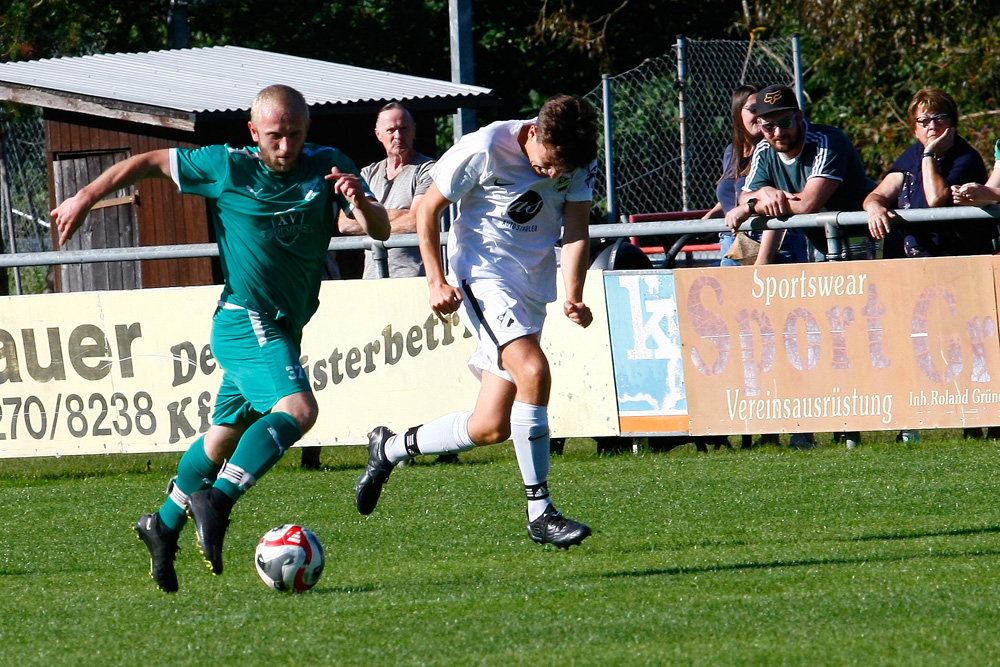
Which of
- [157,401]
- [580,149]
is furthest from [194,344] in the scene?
[580,149]

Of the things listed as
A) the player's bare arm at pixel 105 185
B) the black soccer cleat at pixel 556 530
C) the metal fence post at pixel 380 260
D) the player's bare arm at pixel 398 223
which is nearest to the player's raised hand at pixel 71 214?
the player's bare arm at pixel 105 185

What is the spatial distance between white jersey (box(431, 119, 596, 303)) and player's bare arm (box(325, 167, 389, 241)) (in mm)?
385

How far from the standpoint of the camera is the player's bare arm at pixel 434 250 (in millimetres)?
6309

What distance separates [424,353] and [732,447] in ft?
6.97

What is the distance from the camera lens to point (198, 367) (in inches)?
399

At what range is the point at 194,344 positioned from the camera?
1014 centimetres

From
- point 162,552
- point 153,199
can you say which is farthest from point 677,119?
point 162,552

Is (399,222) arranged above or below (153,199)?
below

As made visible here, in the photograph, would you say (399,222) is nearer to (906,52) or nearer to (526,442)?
(526,442)

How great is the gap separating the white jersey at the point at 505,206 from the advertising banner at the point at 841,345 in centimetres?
285

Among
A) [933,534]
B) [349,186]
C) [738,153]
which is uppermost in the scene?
[738,153]

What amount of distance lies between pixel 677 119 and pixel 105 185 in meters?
13.1

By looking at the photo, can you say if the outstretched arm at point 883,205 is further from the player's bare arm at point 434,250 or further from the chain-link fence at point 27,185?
the chain-link fence at point 27,185

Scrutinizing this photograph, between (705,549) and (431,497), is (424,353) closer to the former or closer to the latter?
(431,497)
